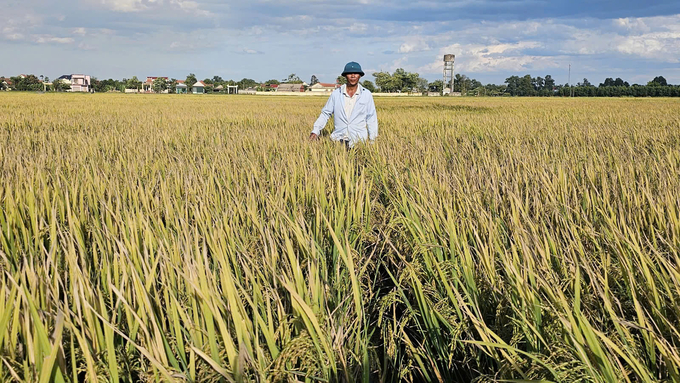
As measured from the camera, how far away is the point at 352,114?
491 cm

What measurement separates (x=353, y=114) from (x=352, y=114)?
0.4 inches

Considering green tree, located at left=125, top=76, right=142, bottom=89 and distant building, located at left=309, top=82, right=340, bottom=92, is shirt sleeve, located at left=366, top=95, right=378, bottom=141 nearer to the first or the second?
distant building, located at left=309, top=82, right=340, bottom=92

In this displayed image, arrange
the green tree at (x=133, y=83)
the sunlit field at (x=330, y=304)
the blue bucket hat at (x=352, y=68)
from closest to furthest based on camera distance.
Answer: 1. the sunlit field at (x=330, y=304)
2. the blue bucket hat at (x=352, y=68)
3. the green tree at (x=133, y=83)

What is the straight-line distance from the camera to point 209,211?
207 centimetres

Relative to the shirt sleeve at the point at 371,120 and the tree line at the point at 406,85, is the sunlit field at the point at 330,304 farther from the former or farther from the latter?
the tree line at the point at 406,85

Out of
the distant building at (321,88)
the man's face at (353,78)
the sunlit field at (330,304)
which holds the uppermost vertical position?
the distant building at (321,88)

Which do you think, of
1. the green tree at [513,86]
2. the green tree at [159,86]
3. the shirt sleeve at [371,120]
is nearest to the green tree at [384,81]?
the green tree at [513,86]

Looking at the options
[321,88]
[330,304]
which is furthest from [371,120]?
[321,88]

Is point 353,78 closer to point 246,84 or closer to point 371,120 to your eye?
point 371,120

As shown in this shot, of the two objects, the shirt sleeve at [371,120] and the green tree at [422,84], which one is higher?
the green tree at [422,84]

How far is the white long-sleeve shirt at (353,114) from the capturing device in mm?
4871

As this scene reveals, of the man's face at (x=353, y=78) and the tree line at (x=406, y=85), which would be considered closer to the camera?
the man's face at (x=353, y=78)

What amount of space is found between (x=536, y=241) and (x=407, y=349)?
0.47 m

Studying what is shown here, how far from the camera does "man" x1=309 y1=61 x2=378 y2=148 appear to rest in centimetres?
486
